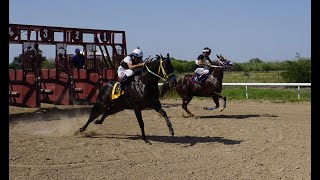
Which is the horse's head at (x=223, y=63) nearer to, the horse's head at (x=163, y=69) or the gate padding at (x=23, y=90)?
the horse's head at (x=163, y=69)

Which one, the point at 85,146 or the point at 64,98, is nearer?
the point at 85,146

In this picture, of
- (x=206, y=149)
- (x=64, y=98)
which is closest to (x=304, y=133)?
(x=206, y=149)

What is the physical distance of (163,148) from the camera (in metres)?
9.67

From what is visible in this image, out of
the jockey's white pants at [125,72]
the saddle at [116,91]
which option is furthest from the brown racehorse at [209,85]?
the jockey's white pants at [125,72]

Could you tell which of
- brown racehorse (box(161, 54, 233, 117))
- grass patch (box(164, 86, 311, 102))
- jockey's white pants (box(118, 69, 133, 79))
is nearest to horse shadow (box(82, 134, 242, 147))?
jockey's white pants (box(118, 69, 133, 79))

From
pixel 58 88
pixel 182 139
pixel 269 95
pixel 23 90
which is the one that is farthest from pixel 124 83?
pixel 269 95

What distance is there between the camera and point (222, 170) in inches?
302

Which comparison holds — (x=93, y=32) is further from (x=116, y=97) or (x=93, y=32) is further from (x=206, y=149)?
(x=206, y=149)

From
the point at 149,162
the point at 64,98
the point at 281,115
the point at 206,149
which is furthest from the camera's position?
the point at 64,98

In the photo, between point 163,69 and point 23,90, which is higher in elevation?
point 163,69

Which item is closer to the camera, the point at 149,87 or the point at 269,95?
the point at 149,87

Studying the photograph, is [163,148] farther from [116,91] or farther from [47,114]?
[47,114]

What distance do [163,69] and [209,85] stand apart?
18.8ft
